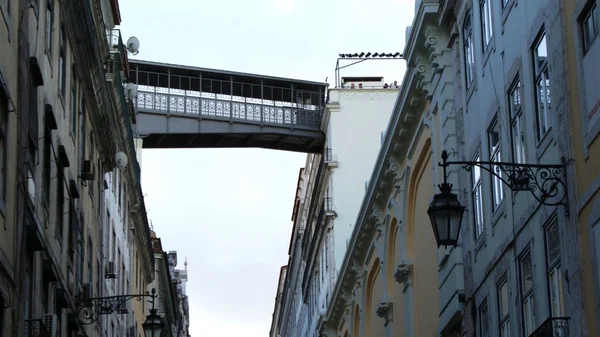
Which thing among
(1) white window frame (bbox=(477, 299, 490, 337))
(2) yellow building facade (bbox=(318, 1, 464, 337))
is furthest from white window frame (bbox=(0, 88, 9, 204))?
(2) yellow building facade (bbox=(318, 1, 464, 337))

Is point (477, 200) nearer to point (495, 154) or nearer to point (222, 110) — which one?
point (495, 154)

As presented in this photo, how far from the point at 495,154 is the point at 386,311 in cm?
1781

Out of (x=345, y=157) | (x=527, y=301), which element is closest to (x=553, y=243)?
(x=527, y=301)

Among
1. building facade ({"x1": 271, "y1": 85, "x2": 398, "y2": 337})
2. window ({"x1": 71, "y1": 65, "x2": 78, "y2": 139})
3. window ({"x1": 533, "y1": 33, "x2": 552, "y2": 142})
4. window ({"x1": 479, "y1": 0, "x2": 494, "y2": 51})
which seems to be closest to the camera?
window ({"x1": 533, "y1": 33, "x2": 552, "y2": 142})

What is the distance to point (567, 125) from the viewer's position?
71.2 ft

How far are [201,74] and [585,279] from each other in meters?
52.1

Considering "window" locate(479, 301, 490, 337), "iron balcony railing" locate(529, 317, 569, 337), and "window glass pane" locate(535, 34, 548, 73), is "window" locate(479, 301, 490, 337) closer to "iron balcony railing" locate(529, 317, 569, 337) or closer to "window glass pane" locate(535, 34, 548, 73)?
"iron balcony railing" locate(529, 317, 569, 337)

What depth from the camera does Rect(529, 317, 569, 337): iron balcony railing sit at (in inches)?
850

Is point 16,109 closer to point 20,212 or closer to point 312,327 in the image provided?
point 20,212

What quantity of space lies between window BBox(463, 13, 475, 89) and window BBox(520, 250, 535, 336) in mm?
6219

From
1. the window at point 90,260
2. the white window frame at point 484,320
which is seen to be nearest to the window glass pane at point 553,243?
the white window frame at point 484,320

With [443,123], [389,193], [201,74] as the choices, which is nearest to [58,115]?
[443,123]

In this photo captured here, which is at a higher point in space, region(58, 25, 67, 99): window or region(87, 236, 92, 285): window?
region(58, 25, 67, 99): window

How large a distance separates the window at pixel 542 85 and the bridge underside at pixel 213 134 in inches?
1817
